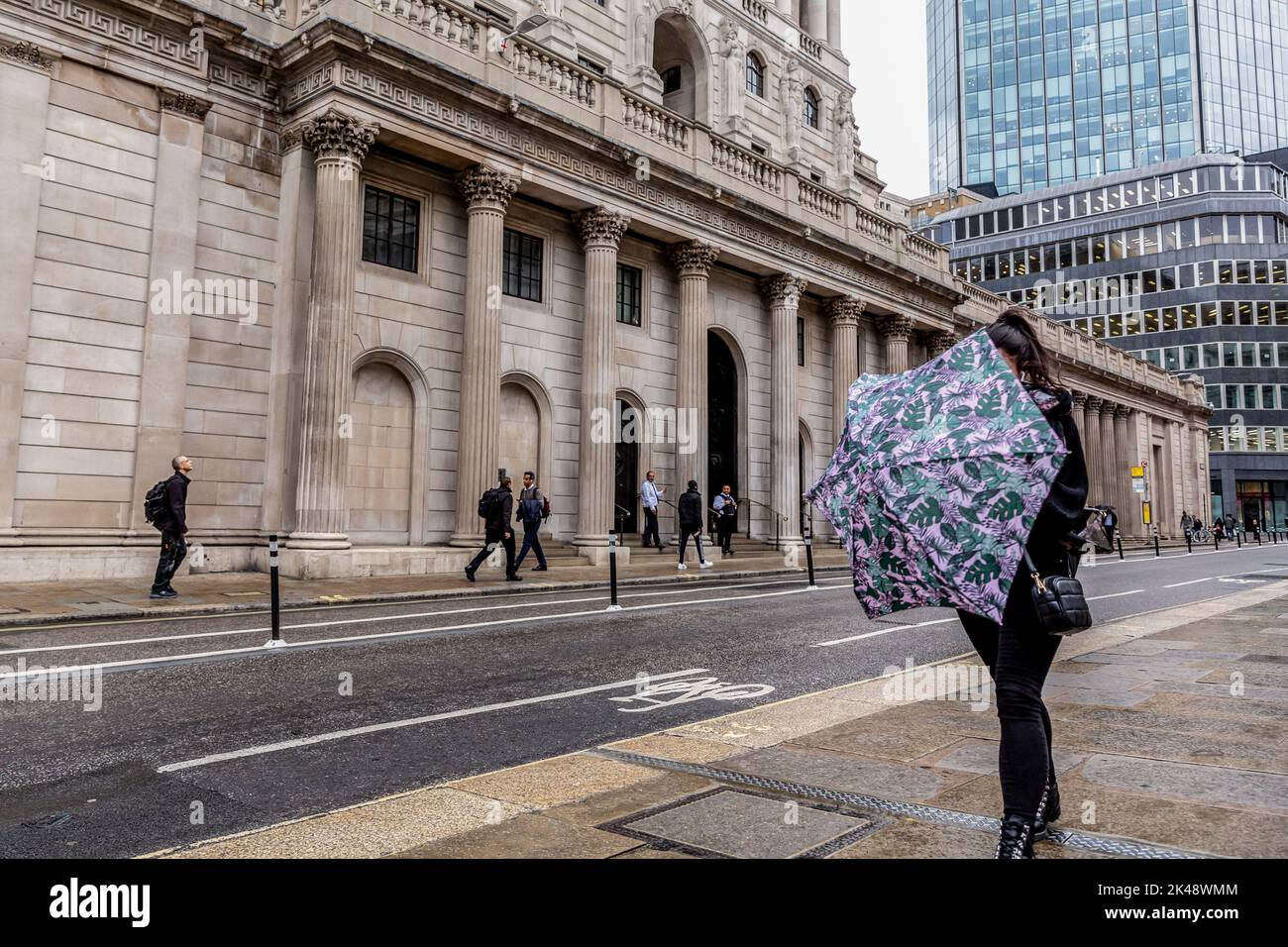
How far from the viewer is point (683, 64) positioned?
32.0m

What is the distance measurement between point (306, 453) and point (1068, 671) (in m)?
14.3

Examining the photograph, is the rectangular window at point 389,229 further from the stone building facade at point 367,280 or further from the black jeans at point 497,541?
the black jeans at point 497,541

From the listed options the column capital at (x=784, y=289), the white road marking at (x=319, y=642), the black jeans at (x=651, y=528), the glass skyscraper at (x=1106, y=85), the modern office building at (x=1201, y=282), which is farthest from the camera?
the glass skyscraper at (x=1106, y=85)

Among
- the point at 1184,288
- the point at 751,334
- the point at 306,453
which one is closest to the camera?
the point at 306,453

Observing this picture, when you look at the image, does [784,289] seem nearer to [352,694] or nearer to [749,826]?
[352,694]

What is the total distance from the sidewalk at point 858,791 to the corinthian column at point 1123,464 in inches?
2154

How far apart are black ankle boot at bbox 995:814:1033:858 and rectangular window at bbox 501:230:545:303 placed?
20704 millimetres

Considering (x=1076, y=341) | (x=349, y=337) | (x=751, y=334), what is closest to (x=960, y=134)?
(x=1076, y=341)

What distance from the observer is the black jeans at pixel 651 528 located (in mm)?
23469

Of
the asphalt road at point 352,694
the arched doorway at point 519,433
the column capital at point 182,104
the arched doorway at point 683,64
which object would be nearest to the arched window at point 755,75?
the arched doorway at point 683,64

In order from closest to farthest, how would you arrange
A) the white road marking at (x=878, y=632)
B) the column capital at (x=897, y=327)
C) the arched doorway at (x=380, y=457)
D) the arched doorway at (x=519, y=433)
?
the white road marking at (x=878, y=632), the arched doorway at (x=380, y=457), the arched doorway at (x=519, y=433), the column capital at (x=897, y=327)

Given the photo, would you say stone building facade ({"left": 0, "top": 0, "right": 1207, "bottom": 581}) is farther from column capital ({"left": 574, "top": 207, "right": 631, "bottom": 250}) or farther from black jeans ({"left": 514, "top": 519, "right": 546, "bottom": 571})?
black jeans ({"left": 514, "top": 519, "right": 546, "bottom": 571})
